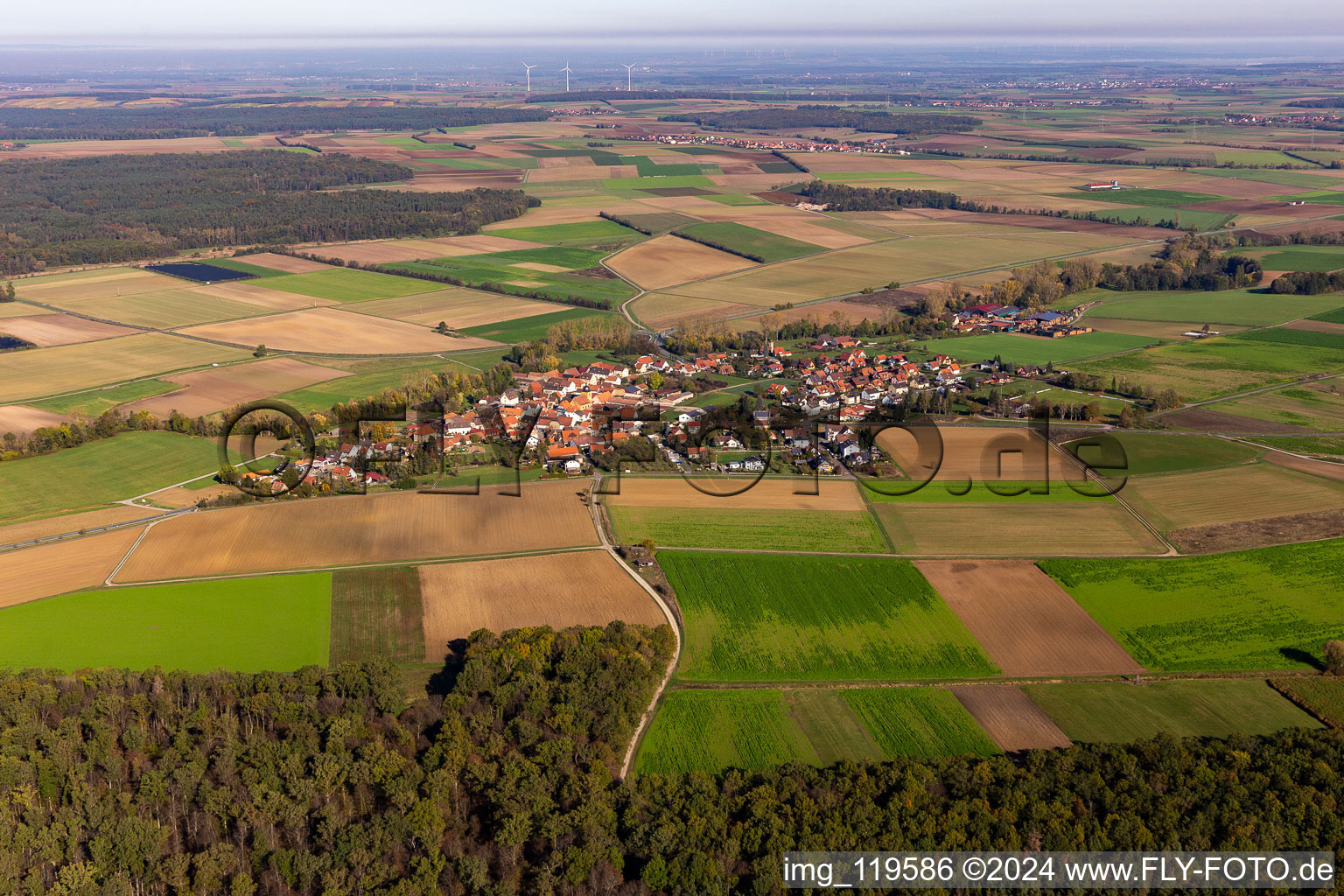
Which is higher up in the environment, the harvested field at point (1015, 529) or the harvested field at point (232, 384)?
the harvested field at point (232, 384)

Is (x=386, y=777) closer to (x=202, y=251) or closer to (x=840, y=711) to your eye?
(x=840, y=711)

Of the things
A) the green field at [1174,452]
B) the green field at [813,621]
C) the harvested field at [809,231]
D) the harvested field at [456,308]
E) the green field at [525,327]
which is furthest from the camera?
the harvested field at [809,231]

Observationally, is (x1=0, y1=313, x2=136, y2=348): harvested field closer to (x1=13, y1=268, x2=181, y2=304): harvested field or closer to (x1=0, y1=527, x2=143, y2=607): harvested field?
(x1=13, y1=268, x2=181, y2=304): harvested field

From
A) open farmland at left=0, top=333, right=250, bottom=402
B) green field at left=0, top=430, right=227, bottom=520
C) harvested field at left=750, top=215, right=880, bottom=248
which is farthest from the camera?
harvested field at left=750, top=215, right=880, bottom=248

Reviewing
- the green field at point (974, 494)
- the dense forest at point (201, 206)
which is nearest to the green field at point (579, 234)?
the dense forest at point (201, 206)

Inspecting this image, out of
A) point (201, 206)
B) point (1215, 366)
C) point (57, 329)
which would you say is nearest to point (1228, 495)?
point (1215, 366)

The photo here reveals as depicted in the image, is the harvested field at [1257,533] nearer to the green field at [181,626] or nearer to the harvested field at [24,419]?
the green field at [181,626]

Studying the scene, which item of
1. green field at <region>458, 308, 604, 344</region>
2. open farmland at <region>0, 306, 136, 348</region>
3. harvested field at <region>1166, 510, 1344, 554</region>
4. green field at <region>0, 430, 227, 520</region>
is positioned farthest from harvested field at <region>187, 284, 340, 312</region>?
harvested field at <region>1166, 510, 1344, 554</region>
